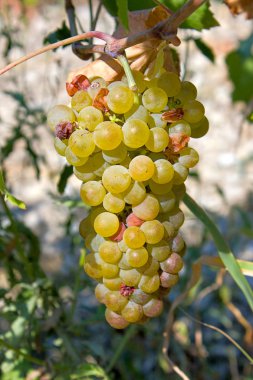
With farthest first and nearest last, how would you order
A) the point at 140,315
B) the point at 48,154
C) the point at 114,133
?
the point at 48,154, the point at 140,315, the point at 114,133

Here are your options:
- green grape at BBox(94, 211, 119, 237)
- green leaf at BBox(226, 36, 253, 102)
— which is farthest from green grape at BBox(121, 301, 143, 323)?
green leaf at BBox(226, 36, 253, 102)

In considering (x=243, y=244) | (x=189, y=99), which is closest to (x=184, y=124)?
(x=189, y=99)

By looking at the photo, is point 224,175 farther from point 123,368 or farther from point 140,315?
point 140,315

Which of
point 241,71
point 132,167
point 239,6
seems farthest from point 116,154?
point 241,71

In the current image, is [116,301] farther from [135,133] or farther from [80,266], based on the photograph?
[80,266]

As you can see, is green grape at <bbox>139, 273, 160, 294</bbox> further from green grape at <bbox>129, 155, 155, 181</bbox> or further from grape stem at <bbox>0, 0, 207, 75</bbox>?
grape stem at <bbox>0, 0, 207, 75</bbox>
